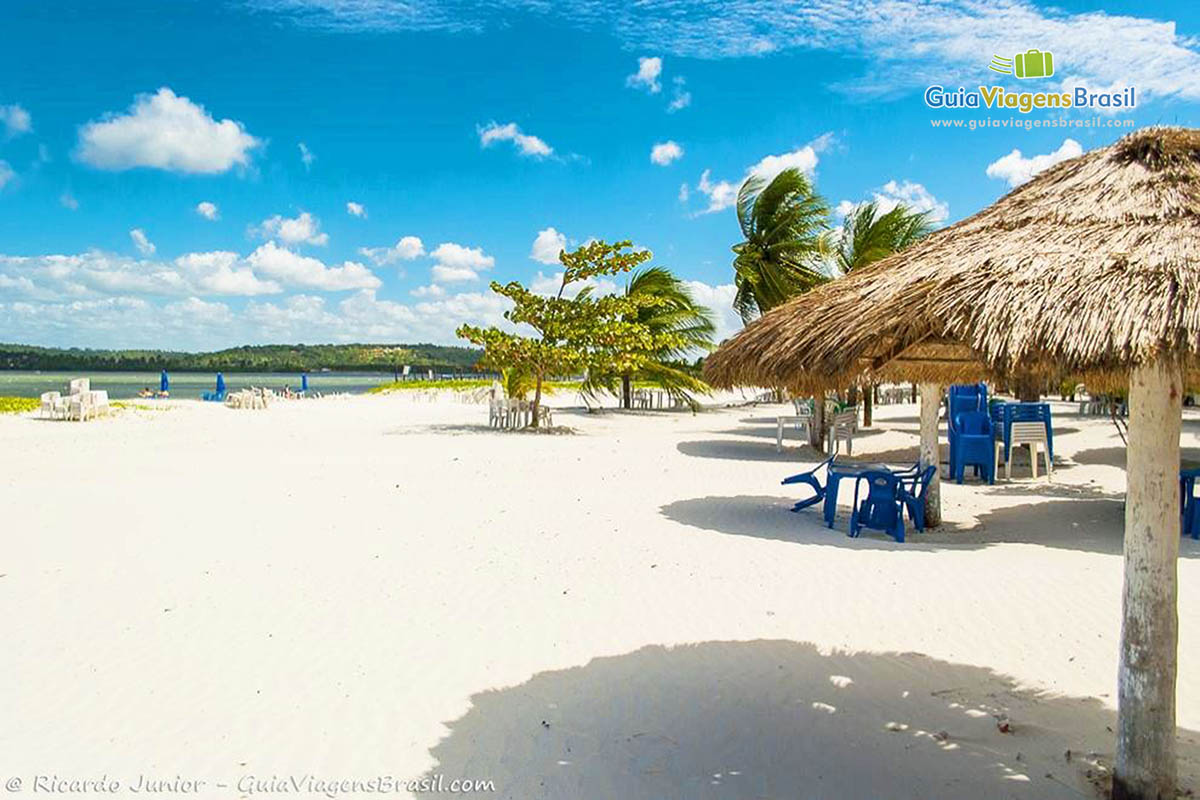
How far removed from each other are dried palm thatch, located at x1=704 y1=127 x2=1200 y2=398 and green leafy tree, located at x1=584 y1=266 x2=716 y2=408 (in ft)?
75.4

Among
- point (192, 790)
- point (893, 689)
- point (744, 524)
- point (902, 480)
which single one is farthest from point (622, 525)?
point (192, 790)

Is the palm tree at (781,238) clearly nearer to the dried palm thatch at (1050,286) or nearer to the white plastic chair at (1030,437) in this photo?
the white plastic chair at (1030,437)

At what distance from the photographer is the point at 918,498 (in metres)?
8.69

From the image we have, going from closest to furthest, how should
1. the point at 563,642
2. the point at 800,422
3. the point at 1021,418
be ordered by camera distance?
the point at 563,642 < the point at 1021,418 < the point at 800,422

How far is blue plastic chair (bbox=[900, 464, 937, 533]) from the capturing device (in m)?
8.35

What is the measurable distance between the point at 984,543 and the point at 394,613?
229 inches

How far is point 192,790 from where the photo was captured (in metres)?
3.44

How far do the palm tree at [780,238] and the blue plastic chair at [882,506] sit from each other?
941 centimetres

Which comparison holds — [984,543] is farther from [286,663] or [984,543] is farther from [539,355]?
[539,355]

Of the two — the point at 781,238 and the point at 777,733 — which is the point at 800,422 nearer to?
the point at 781,238

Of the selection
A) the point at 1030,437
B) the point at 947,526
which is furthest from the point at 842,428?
the point at 947,526

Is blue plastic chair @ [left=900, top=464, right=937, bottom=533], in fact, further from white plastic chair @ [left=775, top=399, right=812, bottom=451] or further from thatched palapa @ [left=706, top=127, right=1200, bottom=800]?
white plastic chair @ [left=775, top=399, right=812, bottom=451]

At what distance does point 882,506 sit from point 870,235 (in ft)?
35.1

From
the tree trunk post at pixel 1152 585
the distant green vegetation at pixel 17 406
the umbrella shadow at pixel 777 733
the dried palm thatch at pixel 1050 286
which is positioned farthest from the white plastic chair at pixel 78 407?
the tree trunk post at pixel 1152 585
